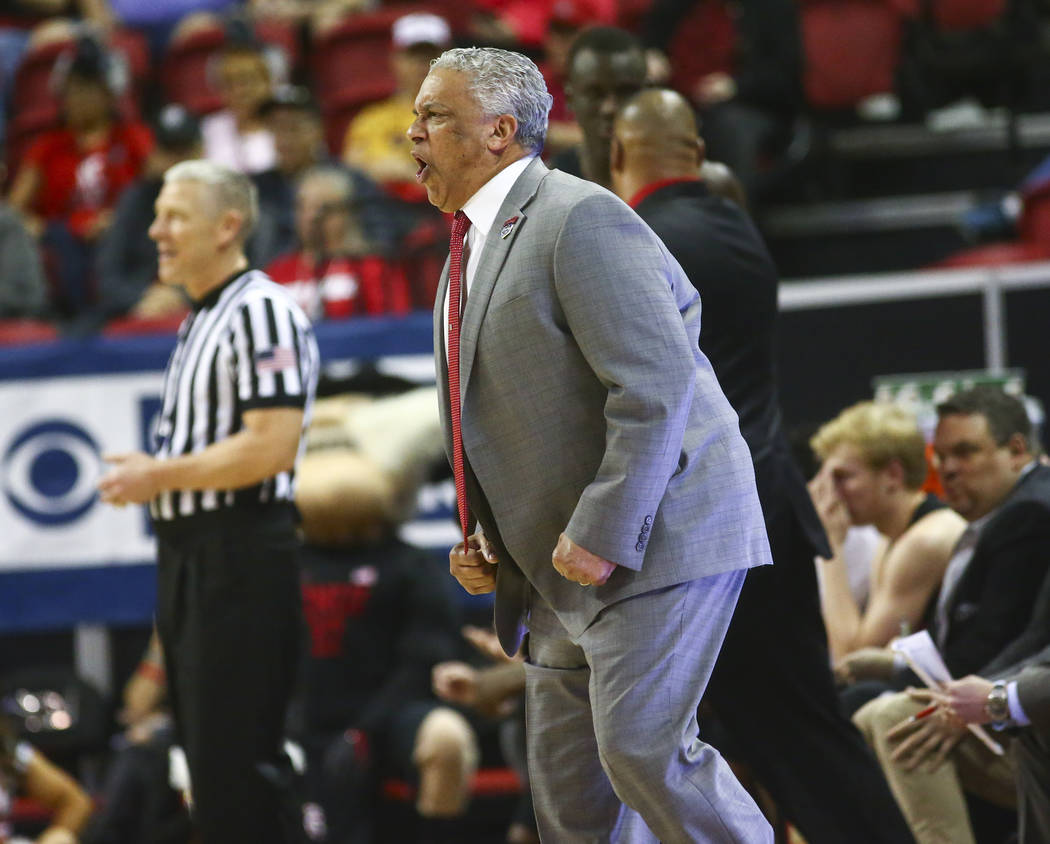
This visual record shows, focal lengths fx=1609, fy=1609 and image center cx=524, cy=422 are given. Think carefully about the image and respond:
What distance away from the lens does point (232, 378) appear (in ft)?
13.6

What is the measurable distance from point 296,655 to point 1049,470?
6.47 ft

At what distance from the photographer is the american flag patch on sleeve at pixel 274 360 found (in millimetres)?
4121

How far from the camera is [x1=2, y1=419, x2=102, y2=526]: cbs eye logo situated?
20.3 ft

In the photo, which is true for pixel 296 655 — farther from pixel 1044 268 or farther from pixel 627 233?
pixel 1044 268

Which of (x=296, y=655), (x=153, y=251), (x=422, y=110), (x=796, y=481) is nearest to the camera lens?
(x=422, y=110)

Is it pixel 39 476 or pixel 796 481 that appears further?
pixel 39 476

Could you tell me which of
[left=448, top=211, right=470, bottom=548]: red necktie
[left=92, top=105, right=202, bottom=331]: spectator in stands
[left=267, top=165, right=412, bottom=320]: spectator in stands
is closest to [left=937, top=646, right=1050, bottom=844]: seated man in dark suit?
[left=448, top=211, right=470, bottom=548]: red necktie

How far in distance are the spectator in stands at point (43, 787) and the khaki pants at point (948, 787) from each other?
302cm

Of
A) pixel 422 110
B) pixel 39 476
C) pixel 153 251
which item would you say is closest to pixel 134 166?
pixel 153 251

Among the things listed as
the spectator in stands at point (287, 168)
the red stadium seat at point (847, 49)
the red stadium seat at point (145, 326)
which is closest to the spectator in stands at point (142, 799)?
the red stadium seat at point (145, 326)

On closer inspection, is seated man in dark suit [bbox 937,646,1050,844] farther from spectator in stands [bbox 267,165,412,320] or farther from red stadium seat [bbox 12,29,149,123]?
red stadium seat [bbox 12,29,149,123]

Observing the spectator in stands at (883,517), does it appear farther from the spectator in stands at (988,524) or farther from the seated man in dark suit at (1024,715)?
the seated man in dark suit at (1024,715)

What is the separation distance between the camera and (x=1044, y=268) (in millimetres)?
5918

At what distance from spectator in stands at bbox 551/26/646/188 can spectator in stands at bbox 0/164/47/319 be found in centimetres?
369
